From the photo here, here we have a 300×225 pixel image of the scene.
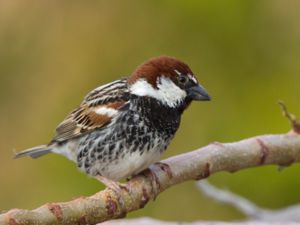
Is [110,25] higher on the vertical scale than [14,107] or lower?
higher

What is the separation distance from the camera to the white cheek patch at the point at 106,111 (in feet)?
11.2

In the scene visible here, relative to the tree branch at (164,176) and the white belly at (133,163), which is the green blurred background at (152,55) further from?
the white belly at (133,163)

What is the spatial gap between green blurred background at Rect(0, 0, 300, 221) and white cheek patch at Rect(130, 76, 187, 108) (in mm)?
1383

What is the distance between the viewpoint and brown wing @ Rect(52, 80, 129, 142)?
3.45 metres

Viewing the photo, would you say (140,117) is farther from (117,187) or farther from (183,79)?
(117,187)

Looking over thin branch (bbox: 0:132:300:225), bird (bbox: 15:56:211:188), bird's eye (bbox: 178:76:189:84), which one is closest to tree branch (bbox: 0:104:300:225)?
thin branch (bbox: 0:132:300:225)

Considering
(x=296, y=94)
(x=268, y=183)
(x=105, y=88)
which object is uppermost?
(x=105, y=88)

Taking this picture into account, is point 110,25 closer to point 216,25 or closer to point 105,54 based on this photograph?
point 105,54

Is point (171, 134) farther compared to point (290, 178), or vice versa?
point (290, 178)

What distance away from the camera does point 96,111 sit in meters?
3.56

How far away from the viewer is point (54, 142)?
383cm

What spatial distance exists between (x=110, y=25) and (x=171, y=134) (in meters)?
2.11

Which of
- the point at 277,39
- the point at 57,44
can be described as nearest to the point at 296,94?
the point at 277,39

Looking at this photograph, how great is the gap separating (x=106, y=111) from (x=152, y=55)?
1.68 meters
